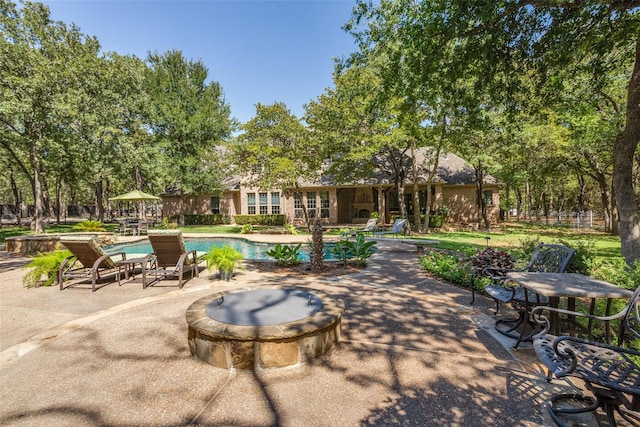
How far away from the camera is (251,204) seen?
26141 millimetres

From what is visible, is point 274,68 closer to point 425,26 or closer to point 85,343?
point 425,26

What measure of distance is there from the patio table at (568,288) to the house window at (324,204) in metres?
20.9

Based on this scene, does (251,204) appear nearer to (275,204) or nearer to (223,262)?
(275,204)

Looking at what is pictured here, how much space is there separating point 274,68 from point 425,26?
9476 mm

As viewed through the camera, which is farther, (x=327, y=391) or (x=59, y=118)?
(x=59, y=118)

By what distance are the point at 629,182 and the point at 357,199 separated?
19.1 metres

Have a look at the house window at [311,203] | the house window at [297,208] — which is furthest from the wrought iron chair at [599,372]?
the house window at [297,208]

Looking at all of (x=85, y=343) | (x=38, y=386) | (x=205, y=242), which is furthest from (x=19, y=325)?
(x=205, y=242)

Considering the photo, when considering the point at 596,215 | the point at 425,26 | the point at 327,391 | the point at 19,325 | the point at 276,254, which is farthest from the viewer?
the point at 596,215

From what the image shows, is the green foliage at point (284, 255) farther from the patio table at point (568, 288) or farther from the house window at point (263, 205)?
the house window at point (263, 205)

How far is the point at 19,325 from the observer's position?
4.34 meters

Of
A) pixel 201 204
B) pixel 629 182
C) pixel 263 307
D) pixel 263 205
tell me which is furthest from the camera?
pixel 201 204

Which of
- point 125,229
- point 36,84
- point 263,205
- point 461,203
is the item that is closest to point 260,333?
point 125,229

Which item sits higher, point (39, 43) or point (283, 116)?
point (39, 43)
